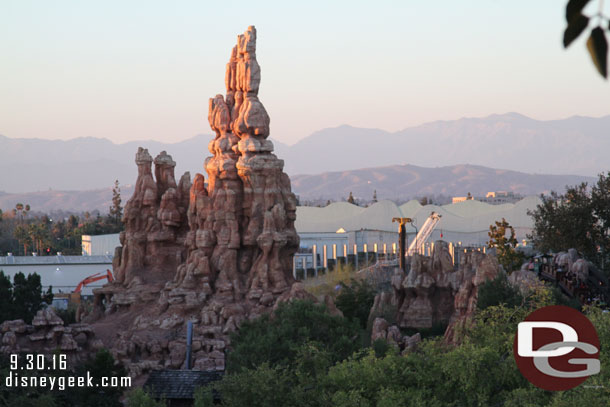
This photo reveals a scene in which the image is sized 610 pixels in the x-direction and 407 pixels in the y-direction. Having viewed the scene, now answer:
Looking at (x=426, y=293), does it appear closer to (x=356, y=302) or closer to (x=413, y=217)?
(x=356, y=302)

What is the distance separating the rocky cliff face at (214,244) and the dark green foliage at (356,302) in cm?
796

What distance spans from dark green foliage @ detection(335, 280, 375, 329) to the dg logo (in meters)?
28.1

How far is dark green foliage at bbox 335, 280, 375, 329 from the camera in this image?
160ft

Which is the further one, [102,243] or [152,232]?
[102,243]

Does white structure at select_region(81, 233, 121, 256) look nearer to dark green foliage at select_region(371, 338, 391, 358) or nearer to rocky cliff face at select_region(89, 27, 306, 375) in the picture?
rocky cliff face at select_region(89, 27, 306, 375)

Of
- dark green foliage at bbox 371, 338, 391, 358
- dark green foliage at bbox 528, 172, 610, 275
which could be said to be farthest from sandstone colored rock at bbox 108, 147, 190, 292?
dark green foliage at bbox 528, 172, 610, 275

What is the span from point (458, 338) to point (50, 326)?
1598cm

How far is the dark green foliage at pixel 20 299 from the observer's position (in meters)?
41.7

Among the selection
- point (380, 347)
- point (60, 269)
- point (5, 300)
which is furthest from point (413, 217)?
point (380, 347)

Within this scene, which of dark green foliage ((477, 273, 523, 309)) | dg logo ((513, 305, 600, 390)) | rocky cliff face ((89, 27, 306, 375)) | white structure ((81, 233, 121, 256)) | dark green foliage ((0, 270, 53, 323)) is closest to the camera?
dg logo ((513, 305, 600, 390))

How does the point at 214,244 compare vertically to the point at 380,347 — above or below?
above

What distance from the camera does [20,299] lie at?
42.9 m

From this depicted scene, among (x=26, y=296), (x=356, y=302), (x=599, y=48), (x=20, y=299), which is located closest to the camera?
(x=599, y=48)

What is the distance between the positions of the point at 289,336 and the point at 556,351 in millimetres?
16013
